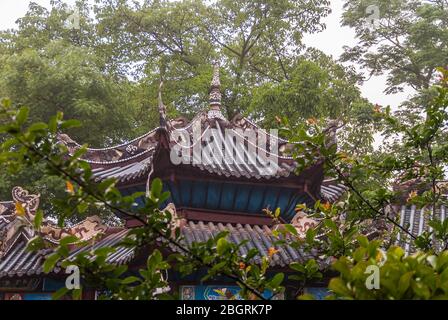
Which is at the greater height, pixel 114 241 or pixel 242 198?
pixel 242 198

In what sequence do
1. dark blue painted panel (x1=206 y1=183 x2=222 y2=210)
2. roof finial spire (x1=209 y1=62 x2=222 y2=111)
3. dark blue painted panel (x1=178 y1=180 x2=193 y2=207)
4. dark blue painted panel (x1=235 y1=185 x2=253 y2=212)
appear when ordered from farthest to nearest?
1. roof finial spire (x1=209 y1=62 x2=222 y2=111)
2. dark blue painted panel (x1=235 y1=185 x2=253 y2=212)
3. dark blue painted panel (x1=206 y1=183 x2=222 y2=210)
4. dark blue painted panel (x1=178 y1=180 x2=193 y2=207)

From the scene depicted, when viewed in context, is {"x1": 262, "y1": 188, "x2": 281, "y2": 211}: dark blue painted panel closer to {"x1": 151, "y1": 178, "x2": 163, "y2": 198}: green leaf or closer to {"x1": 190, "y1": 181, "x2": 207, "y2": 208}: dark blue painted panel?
{"x1": 190, "y1": 181, "x2": 207, "y2": 208}: dark blue painted panel

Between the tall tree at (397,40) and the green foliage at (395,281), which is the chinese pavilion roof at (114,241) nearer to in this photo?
the green foliage at (395,281)

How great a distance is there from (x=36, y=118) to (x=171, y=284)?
381 inches

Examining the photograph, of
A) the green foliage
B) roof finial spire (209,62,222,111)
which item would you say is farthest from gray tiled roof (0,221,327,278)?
the green foliage

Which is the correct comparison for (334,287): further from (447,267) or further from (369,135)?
(369,135)

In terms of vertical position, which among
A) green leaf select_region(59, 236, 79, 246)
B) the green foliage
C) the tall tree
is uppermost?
the tall tree

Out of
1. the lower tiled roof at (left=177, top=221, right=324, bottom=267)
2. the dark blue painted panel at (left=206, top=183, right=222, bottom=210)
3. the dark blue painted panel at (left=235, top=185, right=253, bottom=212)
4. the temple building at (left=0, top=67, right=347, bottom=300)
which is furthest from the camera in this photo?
the dark blue painted panel at (left=235, top=185, right=253, bottom=212)

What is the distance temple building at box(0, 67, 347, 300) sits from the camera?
19.3ft

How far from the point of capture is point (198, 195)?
21.5 ft

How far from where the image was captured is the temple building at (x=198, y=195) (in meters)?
5.88

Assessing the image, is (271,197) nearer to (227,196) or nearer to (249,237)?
(227,196)

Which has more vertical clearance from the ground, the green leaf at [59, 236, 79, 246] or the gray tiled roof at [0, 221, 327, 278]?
the gray tiled roof at [0, 221, 327, 278]

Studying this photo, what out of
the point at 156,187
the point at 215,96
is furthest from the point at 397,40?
the point at 156,187
